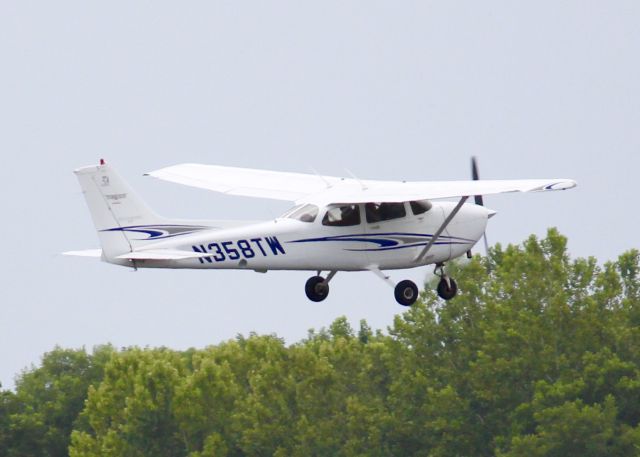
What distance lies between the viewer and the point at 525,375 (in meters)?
75.6

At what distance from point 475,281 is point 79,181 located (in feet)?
147

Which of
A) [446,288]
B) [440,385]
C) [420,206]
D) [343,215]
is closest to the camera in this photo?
[343,215]

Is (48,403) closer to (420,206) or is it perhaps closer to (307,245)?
(420,206)

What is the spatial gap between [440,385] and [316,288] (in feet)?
131

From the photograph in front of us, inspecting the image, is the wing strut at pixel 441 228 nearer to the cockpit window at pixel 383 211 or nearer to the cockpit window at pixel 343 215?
the cockpit window at pixel 383 211

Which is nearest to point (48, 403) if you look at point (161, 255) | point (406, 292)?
point (406, 292)

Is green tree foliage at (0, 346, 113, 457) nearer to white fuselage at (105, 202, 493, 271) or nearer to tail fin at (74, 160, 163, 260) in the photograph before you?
tail fin at (74, 160, 163, 260)

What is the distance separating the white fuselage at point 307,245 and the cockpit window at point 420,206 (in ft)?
0.28

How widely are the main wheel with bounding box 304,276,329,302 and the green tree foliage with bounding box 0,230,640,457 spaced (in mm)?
33288

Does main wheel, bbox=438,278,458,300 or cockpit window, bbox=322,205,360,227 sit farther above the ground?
cockpit window, bbox=322,205,360,227

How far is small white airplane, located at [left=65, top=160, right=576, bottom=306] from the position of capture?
36.2 m

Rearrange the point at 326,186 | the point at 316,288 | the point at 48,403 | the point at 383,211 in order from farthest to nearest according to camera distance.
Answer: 1. the point at 48,403
2. the point at 326,186
3. the point at 316,288
4. the point at 383,211

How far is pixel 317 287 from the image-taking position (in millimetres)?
38250

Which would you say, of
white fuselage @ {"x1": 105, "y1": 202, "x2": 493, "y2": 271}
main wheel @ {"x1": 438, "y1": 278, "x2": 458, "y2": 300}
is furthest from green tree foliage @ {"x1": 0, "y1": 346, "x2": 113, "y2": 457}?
white fuselage @ {"x1": 105, "y1": 202, "x2": 493, "y2": 271}
